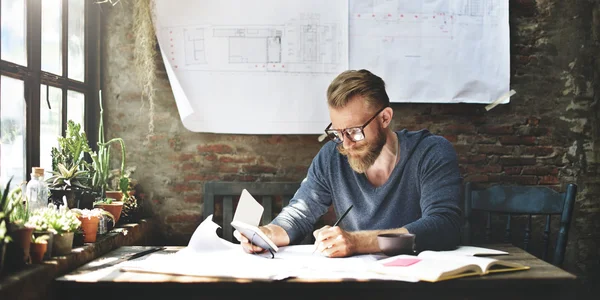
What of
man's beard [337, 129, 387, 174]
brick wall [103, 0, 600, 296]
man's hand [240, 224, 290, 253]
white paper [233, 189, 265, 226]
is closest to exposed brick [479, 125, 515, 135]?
brick wall [103, 0, 600, 296]

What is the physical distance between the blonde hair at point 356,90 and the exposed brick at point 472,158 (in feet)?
3.80

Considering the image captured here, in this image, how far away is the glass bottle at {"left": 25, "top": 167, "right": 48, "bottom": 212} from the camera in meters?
2.26

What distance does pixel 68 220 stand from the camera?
208 centimetres

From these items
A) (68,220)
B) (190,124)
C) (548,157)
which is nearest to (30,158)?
(68,220)

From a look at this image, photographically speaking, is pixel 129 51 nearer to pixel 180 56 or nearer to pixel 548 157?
pixel 180 56

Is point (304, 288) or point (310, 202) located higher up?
point (310, 202)

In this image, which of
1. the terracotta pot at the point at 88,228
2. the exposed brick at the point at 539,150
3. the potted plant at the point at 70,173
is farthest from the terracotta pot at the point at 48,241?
the exposed brick at the point at 539,150

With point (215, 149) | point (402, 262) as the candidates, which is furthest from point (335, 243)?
point (215, 149)

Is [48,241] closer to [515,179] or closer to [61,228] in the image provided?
[61,228]

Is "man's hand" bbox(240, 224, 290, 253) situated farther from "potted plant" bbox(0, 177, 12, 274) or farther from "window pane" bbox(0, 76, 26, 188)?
"window pane" bbox(0, 76, 26, 188)

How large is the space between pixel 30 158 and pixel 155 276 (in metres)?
1.17

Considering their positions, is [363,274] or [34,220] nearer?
[363,274]

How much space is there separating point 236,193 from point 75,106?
1044 millimetres

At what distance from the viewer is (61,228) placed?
6.64 ft
